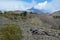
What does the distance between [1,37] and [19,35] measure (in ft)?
4.20

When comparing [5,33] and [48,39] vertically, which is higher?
[5,33]

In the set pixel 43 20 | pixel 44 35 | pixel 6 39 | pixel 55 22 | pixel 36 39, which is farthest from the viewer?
pixel 43 20

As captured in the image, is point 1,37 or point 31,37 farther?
point 31,37

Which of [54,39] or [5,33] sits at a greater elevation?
[5,33]

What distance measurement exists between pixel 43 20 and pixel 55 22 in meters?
3.00

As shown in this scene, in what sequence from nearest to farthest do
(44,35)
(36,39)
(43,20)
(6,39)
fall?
(6,39), (36,39), (44,35), (43,20)

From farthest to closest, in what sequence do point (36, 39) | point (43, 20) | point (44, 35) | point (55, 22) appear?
point (43, 20), point (55, 22), point (44, 35), point (36, 39)

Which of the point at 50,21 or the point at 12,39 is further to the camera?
the point at 50,21

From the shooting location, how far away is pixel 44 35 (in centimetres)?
2214

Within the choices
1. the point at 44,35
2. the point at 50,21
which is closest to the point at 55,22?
the point at 50,21

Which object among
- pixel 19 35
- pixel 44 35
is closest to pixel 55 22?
pixel 44 35

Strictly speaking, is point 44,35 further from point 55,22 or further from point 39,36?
point 55,22

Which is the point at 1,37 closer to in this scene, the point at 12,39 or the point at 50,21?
the point at 12,39

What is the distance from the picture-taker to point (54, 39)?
20672 millimetres
